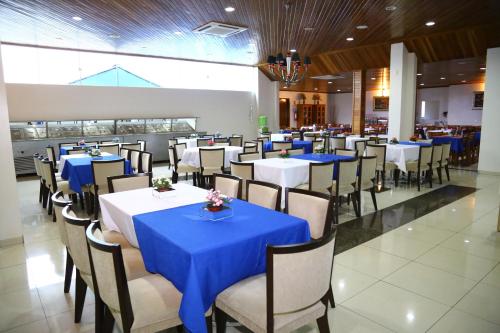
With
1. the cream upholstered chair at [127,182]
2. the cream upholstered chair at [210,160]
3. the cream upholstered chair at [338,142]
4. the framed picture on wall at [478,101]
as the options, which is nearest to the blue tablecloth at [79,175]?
the cream upholstered chair at [127,182]

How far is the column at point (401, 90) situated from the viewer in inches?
350

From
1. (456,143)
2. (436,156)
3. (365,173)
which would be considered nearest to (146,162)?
(365,173)

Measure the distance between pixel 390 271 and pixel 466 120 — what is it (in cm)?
1767

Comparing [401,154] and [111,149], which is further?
[111,149]

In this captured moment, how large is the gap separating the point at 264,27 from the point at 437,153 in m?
4.25

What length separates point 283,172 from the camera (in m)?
4.66

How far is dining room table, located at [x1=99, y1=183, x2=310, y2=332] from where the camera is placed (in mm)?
1865

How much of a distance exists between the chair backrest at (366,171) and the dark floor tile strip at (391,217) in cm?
44

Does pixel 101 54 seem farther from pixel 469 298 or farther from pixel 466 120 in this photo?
pixel 466 120

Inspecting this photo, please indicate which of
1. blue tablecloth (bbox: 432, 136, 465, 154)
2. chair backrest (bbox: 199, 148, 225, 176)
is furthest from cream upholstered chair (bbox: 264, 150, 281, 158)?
blue tablecloth (bbox: 432, 136, 465, 154)

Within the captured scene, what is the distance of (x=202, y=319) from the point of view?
1.82 metres

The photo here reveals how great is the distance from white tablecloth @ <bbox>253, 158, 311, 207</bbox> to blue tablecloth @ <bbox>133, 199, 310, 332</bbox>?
2127 mm

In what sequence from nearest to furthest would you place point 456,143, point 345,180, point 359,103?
point 345,180, point 456,143, point 359,103

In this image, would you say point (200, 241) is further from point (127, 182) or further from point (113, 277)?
point (127, 182)
